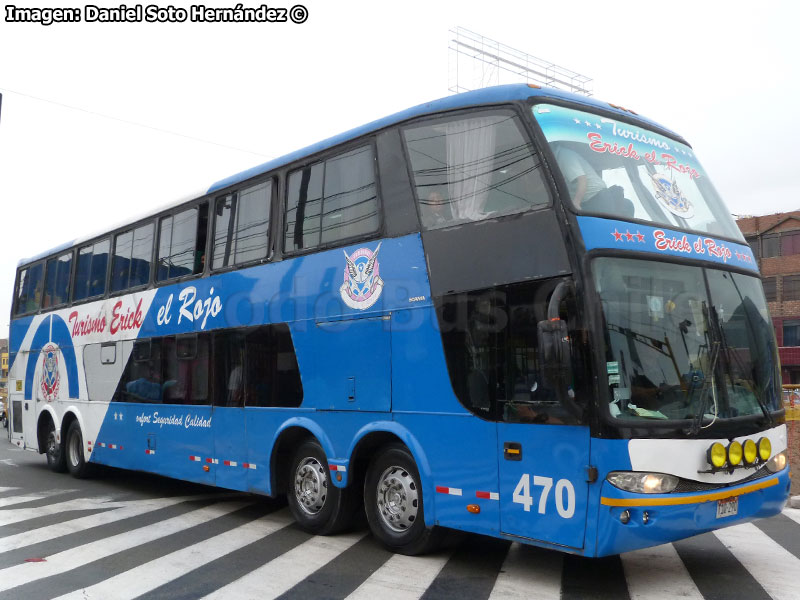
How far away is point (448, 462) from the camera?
24.8ft

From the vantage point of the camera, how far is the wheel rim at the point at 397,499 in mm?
8070

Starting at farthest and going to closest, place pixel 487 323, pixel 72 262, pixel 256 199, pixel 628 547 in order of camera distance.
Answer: pixel 72 262 < pixel 256 199 < pixel 487 323 < pixel 628 547

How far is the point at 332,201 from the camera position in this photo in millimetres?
9297

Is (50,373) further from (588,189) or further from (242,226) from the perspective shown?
(588,189)

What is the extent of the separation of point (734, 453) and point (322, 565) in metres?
3.83

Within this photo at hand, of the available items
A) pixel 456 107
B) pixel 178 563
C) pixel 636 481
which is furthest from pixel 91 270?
pixel 636 481

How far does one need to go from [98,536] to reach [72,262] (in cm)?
761

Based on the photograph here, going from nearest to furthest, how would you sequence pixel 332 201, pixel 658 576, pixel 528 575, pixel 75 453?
pixel 658 576 → pixel 528 575 → pixel 332 201 → pixel 75 453

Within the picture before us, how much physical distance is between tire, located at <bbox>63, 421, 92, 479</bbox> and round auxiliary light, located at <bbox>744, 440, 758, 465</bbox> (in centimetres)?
1180

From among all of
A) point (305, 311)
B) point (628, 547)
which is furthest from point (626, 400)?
point (305, 311)

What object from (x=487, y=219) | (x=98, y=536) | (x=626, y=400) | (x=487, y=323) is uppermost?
(x=487, y=219)

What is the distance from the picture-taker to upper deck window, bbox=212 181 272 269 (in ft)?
33.9

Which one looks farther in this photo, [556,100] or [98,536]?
[98,536]

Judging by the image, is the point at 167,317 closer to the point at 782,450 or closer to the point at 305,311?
the point at 305,311
